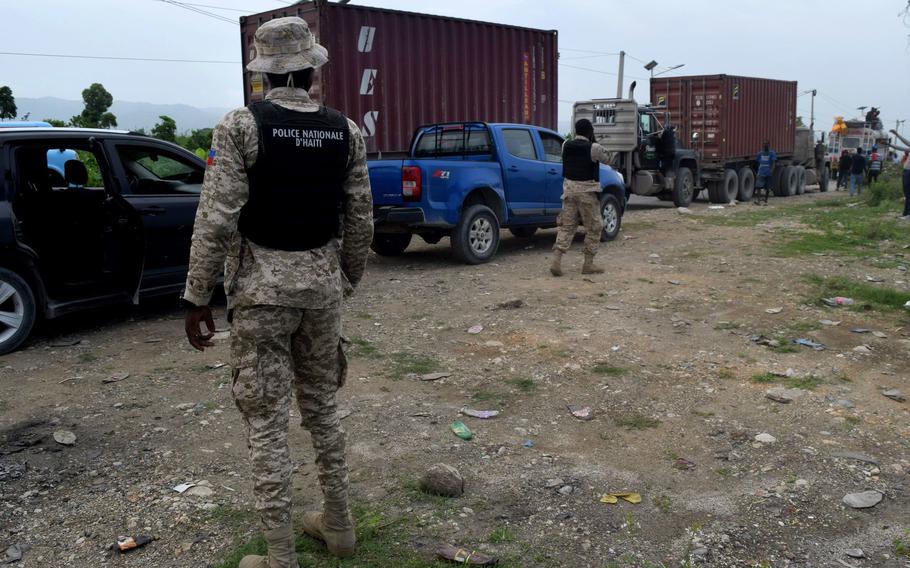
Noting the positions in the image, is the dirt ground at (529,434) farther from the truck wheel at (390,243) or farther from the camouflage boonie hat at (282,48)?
the truck wheel at (390,243)

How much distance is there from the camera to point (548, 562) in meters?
2.99

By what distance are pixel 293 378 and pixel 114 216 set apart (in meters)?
3.82

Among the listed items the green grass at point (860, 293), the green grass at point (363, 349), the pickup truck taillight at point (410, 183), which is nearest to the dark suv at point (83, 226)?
the green grass at point (363, 349)

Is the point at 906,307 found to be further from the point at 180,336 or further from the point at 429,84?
the point at 429,84

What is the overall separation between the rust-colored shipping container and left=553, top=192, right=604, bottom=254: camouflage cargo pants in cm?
341

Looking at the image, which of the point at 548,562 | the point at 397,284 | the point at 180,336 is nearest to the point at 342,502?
the point at 548,562

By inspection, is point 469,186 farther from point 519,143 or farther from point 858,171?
point 858,171

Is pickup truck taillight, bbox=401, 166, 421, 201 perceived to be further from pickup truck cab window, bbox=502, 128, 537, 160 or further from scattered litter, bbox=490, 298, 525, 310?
scattered litter, bbox=490, 298, 525, 310

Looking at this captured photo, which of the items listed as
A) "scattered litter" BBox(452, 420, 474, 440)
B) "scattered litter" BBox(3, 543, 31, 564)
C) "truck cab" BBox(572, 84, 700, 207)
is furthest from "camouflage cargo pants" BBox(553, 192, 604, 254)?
"truck cab" BBox(572, 84, 700, 207)

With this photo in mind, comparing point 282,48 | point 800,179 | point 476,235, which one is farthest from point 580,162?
point 800,179

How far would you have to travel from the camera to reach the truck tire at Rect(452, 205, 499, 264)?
9.38 m

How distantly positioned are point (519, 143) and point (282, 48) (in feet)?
24.9

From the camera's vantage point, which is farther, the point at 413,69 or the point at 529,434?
the point at 413,69

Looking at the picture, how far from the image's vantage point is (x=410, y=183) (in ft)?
29.2
